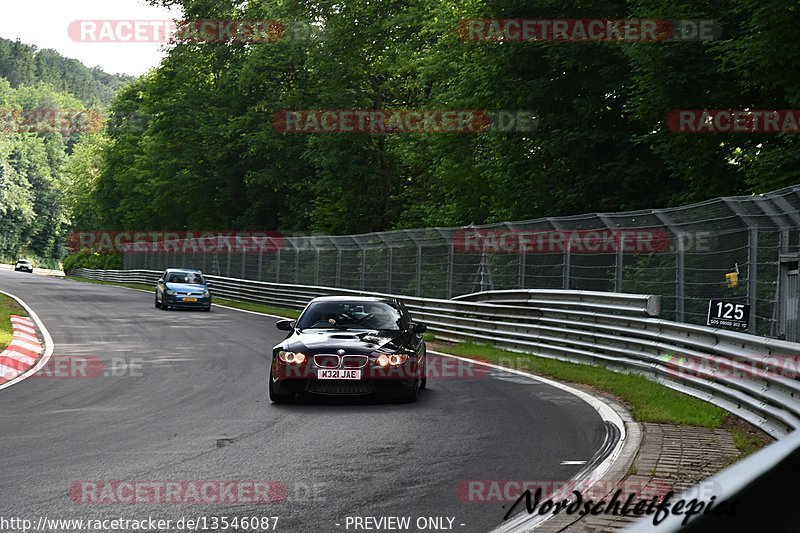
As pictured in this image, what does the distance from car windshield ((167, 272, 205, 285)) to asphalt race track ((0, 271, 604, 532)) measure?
19.3 m

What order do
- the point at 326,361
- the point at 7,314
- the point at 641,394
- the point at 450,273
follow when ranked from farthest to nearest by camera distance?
the point at 7,314 → the point at 450,273 → the point at 641,394 → the point at 326,361

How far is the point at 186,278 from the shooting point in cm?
3519

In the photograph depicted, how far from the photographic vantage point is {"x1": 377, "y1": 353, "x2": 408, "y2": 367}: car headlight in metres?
11.3

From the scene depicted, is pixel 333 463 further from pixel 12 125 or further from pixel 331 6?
pixel 12 125

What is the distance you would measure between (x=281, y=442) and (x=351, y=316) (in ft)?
13.7

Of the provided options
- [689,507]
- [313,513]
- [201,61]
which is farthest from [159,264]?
[689,507]

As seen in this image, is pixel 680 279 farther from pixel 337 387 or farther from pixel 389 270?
pixel 389 270

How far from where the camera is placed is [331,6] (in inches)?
1826

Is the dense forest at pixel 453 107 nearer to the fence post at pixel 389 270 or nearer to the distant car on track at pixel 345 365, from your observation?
the fence post at pixel 389 270

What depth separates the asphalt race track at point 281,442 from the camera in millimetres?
6105

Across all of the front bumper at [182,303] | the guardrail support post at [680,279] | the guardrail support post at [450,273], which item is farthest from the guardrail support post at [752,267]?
the front bumper at [182,303]

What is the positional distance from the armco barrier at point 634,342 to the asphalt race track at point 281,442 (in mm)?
1570

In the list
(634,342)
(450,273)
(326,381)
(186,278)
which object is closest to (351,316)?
(326,381)

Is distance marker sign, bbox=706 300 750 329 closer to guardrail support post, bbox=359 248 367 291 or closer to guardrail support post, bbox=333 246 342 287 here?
guardrail support post, bbox=359 248 367 291
